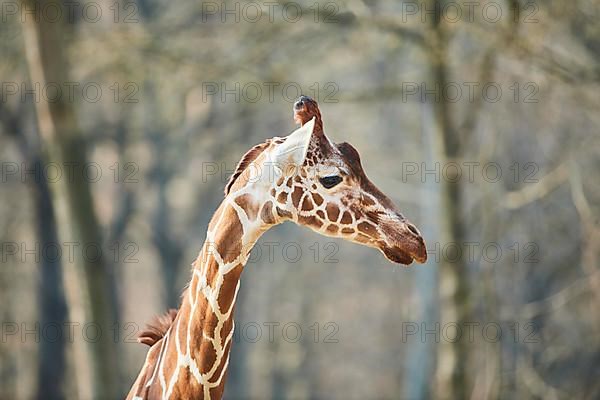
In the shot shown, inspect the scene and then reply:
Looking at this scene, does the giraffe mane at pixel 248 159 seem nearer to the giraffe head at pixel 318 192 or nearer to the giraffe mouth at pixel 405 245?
the giraffe head at pixel 318 192

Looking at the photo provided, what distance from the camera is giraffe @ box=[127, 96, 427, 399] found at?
16.0 feet

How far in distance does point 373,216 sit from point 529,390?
34.4 ft

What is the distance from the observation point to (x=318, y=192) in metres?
4.92

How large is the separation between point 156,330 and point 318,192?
1.36 m

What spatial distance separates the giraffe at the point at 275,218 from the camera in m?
4.89

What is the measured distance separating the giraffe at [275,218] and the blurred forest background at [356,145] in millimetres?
5314

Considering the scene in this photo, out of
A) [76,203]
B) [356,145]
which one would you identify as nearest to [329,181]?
[76,203]

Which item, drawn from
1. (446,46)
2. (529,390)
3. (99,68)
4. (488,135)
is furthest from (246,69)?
(529,390)

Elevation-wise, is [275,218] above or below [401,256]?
above

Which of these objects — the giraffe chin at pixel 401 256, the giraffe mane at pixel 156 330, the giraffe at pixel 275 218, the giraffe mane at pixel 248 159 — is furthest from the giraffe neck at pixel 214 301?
the giraffe chin at pixel 401 256

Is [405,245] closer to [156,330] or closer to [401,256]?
[401,256]

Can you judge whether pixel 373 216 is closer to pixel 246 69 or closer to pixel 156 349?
pixel 156 349

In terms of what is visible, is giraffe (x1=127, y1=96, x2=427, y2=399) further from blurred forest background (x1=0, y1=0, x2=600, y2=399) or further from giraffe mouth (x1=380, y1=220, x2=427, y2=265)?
blurred forest background (x1=0, y1=0, x2=600, y2=399)

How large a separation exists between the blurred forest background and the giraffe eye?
212 inches
